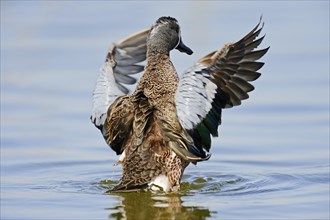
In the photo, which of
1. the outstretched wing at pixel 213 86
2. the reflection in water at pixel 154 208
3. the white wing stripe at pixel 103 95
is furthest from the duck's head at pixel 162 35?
the reflection in water at pixel 154 208

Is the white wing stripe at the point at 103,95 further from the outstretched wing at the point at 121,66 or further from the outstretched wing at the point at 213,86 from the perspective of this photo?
the outstretched wing at the point at 213,86

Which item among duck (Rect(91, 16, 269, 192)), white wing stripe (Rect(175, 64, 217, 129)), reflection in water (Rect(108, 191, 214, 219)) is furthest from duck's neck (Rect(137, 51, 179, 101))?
reflection in water (Rect(108, 191, 214, 219))

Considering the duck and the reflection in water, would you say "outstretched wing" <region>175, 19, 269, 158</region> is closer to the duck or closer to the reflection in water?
the duck

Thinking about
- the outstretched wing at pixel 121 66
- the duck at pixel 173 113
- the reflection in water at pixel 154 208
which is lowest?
the reflection in water at pixel 154 208

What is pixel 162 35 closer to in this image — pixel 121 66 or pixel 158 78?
pixel 158 78

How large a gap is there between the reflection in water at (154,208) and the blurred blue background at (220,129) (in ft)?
0.28

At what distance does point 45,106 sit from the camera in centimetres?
1351

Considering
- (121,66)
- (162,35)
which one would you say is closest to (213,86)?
(162,35)

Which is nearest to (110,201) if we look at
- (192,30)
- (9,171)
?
(9,171)

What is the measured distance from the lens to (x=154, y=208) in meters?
10.0

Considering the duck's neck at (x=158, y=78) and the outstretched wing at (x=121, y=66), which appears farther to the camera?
the outstretched wing at (x=121, y=66)

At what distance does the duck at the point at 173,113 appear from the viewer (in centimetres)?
1055

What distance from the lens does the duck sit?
10547mm

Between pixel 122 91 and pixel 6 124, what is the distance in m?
1.61
